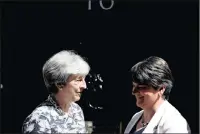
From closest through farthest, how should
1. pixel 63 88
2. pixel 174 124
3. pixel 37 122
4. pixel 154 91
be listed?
pixel 174 124
pixel 37 122
pixel 154 91
pixel 63 88

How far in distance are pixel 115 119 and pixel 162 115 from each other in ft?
7.63

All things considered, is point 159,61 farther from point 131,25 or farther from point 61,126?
point 131,25

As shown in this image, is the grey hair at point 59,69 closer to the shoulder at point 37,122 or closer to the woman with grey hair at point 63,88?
the woman with grey hair at point 63,88

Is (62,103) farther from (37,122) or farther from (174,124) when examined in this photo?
(174,124)

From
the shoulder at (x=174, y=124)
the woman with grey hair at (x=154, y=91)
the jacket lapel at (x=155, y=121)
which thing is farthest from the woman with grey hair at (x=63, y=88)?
the shoulder at (x=174, y=124)

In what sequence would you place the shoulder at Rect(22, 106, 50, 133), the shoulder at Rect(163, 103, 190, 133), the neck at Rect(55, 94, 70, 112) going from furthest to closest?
the neck at Rect(55, 94, 70, 112), the shoulder at Rect(22, 106, 50, 133), the shoulder at Rect(163, 103, 190, 133)

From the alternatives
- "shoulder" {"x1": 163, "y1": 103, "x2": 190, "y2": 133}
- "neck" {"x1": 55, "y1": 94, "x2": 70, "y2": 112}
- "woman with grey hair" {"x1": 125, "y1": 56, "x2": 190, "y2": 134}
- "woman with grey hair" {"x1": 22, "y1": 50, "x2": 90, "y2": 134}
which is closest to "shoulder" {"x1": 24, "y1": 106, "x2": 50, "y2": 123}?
"woman with grey hair" {"x1": 22, "y1": 50, "x2": 90, "y2": 134}

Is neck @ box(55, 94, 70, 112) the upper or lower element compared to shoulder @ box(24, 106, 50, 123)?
upper

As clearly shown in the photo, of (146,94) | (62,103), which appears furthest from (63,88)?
(146,94)

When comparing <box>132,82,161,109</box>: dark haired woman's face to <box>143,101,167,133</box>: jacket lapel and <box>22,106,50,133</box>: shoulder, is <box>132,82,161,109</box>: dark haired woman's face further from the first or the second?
<box>22,106,50,133</box>: shoulder

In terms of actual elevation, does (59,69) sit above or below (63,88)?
above

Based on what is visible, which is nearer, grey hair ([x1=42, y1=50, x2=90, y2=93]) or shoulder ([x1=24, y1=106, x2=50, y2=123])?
shoulder ([x1=24, y1=106, x2=50, y2=123])

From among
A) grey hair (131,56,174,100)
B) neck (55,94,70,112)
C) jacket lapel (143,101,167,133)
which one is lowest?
jacket lapel (143,101,167,133)

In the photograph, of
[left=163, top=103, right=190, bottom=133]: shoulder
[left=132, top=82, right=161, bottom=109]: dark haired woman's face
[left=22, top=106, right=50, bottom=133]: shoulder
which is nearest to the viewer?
[left=163, top=103, right=190, bottom=133]: shoulder
